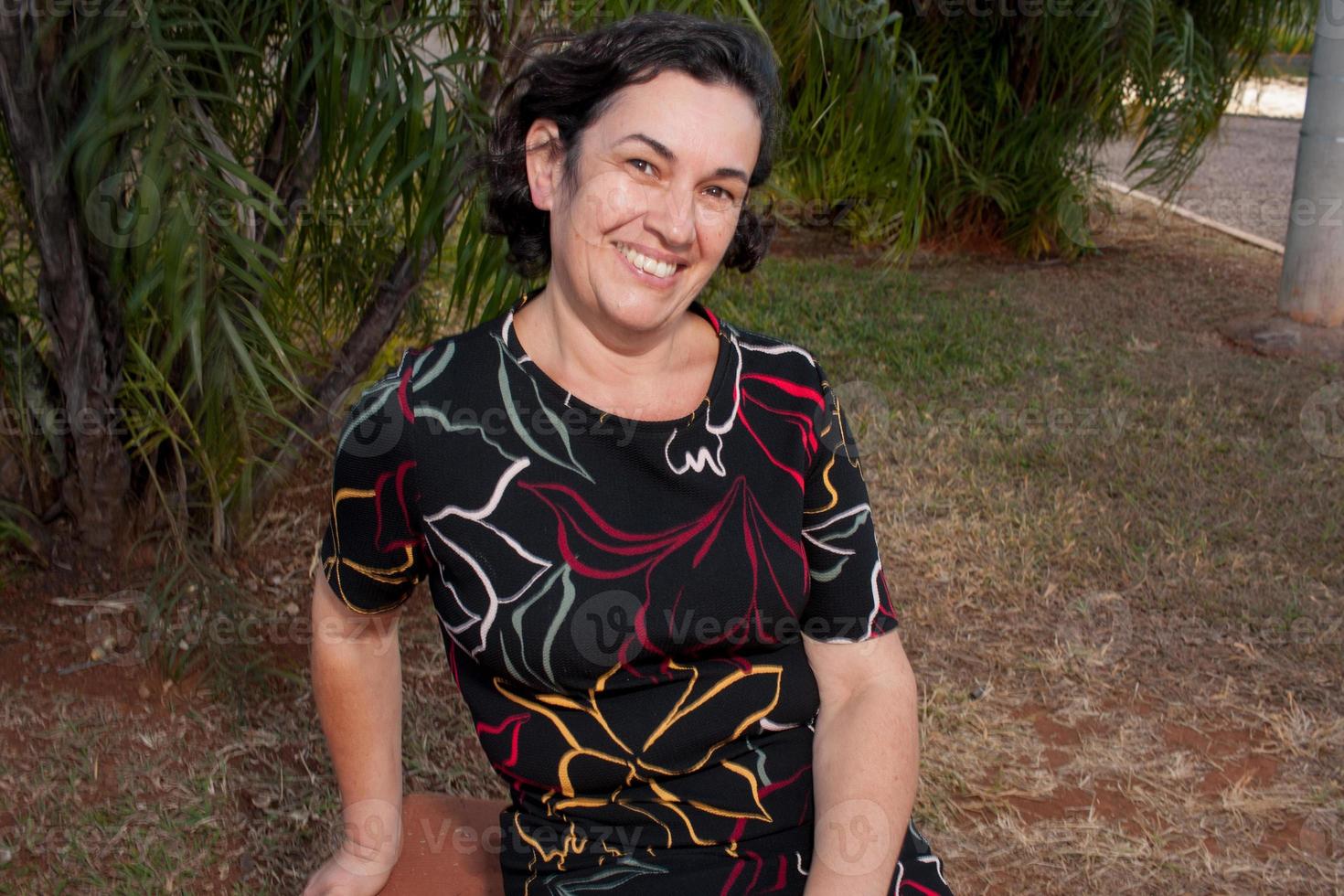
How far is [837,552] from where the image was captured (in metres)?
1.61

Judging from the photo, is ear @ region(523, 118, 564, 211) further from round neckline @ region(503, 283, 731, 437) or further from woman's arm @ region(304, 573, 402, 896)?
woman's arm @ region(304, 573, 402, 896)

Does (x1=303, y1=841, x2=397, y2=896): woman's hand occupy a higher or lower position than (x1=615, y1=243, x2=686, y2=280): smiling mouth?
lower

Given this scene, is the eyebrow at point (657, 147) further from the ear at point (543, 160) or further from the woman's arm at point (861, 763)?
the woman's arm at point (861, 763)

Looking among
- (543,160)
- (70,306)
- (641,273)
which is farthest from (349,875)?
(70,306)

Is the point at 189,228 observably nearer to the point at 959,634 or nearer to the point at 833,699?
the point at 833,699

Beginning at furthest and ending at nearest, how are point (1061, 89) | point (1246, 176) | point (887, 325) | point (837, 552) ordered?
point (1246, 176) → point (1061, 89) → point (887, 325) → point (837, 552)

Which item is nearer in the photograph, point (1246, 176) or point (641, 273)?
point (641, 273)

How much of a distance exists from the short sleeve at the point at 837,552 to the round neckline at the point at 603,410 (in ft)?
0.43

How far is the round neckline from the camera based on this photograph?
1.55 m

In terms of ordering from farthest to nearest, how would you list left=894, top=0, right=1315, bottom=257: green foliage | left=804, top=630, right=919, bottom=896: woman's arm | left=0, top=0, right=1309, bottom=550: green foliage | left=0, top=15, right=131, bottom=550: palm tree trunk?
left=894, top=0, right=1315, bottom=257: green foliage → left=0, top=15, right=131, bottom=550: palm tree trunk → left=0, top=0, right=1309, bottom=550: green foliage → left=804, top=630, right=919, bottom=896: woman's arm

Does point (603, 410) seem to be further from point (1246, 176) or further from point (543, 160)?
point (1246, 176)

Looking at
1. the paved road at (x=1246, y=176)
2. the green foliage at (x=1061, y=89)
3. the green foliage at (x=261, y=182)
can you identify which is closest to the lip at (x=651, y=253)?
the green foliage at (x=261, y=182)

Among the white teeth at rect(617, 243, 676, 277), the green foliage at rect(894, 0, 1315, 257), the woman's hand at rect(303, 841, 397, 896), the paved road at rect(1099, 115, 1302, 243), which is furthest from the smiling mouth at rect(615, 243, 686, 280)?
the paved road at rect(1099, 115, 1302, 243)

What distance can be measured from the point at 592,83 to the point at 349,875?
1049mm
